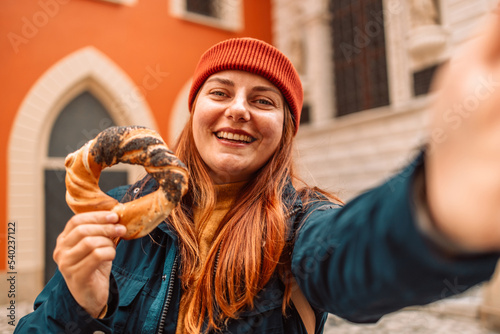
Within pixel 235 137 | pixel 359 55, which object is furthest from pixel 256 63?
pixel 359 55

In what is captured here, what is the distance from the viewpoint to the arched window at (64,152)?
255 inches

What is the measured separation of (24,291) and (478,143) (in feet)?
22.0

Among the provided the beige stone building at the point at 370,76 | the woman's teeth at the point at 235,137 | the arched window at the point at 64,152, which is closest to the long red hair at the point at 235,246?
the woman's teeth at the point at 235,137

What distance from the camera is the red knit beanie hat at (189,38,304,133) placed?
4.22 feet

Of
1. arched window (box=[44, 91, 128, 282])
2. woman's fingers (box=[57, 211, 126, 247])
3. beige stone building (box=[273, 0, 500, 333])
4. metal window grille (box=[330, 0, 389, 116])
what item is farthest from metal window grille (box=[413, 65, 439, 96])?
woman's fingers (box=[57, 211, 126, 247])

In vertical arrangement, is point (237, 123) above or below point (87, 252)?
above

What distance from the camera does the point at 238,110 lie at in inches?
47.5

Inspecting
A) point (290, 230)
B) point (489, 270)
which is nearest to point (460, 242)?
point (489, 270)

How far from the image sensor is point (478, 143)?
0.44 meters

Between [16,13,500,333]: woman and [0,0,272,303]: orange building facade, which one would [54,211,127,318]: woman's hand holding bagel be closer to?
[16,13,500,333]: woman

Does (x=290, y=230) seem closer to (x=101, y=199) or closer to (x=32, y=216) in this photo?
(x=101, y=199)

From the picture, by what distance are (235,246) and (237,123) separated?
0.38 m

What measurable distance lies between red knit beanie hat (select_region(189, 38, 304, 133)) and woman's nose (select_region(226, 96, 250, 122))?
0.13 metres

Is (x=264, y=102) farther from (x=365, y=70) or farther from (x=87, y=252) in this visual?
(x=365, y=70)
